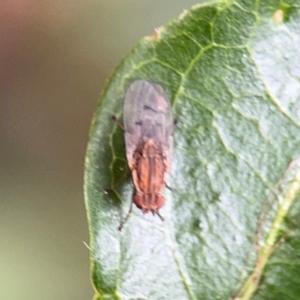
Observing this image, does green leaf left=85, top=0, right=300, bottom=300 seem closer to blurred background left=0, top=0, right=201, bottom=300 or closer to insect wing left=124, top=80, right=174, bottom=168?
insect wing left=124, top=80, right=174, bottom=168

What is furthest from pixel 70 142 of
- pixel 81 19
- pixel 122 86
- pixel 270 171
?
pixel 270 171

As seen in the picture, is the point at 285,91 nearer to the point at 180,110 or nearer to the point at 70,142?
the point at 180,110

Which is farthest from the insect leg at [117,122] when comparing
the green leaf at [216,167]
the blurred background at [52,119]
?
A: the blurred background at [52,119]

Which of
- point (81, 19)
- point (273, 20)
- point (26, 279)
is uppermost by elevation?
point (81, 19)

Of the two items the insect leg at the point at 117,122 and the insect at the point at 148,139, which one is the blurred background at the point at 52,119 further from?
the insect leg at the point at 117,122

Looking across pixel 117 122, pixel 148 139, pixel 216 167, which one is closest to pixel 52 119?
pixel 148 139
